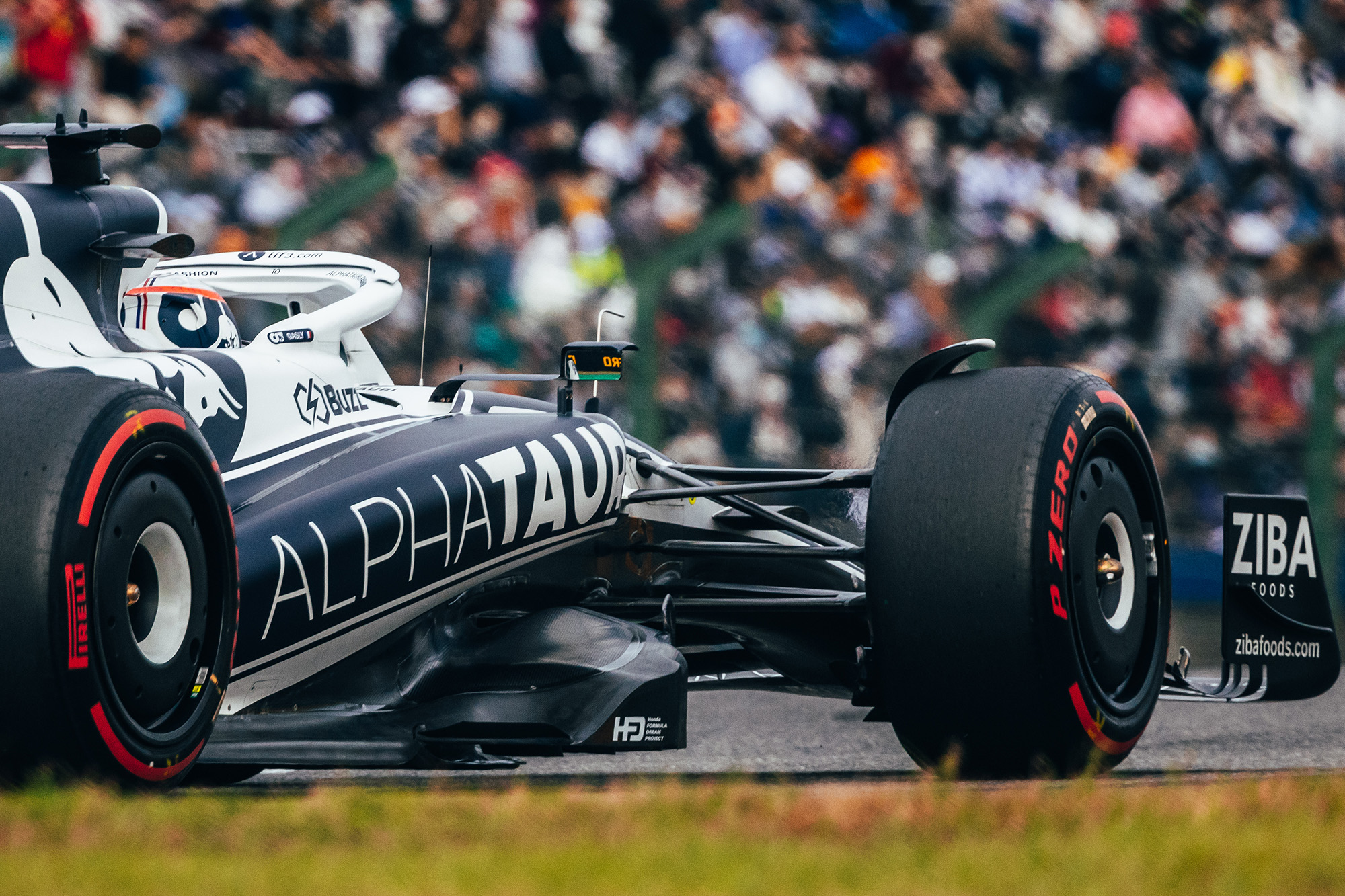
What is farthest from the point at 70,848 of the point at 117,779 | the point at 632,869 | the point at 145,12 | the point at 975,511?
the point at 145,12

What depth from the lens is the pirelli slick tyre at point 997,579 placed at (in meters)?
3.50

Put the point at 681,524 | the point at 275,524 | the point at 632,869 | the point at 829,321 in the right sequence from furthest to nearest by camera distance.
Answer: the point at 829,321
the point at 681,524
the point at 275,524
the point at 632,869

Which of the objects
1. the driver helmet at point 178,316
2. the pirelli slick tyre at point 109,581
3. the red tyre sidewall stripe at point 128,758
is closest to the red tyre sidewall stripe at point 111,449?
the pirelli slick tyre at point 109,581

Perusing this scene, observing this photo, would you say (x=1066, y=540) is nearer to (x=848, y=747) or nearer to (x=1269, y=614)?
(x=1269, y=614)

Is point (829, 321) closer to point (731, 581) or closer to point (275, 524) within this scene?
point (731, 581)

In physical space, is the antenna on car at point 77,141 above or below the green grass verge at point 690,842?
above

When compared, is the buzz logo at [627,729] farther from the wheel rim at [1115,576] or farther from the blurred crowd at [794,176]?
the blurred crowd at [794,176]

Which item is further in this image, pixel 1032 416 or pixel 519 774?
pixel 519 774

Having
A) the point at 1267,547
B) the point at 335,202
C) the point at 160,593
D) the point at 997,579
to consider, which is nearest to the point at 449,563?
the point at 160,593

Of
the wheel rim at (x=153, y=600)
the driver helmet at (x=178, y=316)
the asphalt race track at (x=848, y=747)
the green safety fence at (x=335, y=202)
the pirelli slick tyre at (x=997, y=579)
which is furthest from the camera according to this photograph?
the green safety fence at (x=335, y=202)

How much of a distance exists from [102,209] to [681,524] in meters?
1.89

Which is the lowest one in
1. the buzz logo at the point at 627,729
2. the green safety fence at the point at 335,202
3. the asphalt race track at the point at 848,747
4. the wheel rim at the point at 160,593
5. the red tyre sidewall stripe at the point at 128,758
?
the asphalt race track at the point at 848,747

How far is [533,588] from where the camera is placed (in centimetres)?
439

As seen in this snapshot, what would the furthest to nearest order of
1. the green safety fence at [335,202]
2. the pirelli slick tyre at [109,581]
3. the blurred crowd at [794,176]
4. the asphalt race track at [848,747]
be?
the blurred crowd at [794,176] < the green safety fence at [335,202] < the asphalt race track at [848,747] < the pirelli slick tyre at [109,581]
